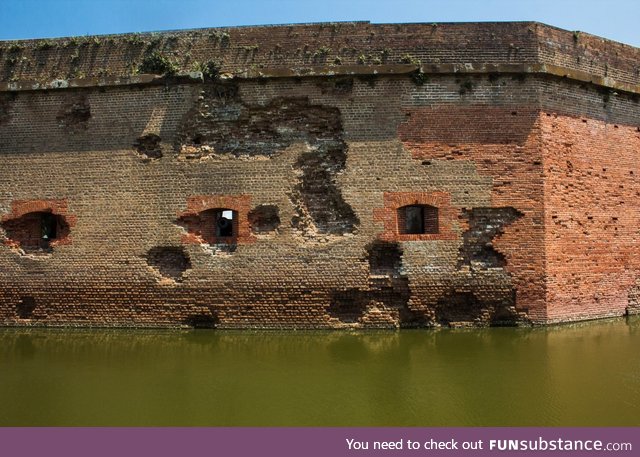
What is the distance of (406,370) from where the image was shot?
20.5 feet

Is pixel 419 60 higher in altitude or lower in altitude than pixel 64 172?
higher

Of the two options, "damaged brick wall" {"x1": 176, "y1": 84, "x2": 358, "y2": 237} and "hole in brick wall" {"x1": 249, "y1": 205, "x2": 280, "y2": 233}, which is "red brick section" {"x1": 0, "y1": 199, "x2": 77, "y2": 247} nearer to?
"damaged brick wall" {"x1": 176, "y1": 84, "x2": 358, "y2": 237}

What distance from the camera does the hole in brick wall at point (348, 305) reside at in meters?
8.99

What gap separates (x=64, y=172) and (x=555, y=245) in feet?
30.6

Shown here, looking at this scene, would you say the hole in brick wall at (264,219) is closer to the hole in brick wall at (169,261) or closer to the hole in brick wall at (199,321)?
the hole in brick wall at (169,261)

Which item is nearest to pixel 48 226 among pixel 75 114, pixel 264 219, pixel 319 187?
pixel 75 114

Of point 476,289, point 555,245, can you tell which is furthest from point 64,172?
point 555,245

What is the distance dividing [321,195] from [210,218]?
2.14m

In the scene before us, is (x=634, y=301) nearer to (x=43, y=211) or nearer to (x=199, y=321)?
(x=199, y=321)

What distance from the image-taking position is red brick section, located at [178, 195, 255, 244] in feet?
30.2

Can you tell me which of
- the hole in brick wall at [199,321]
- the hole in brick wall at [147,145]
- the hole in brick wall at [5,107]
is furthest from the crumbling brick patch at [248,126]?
the hole in brick wall at [5,107]

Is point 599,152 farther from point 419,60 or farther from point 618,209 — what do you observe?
point 419,60

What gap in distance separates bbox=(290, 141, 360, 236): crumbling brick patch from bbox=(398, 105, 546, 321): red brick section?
136 cm

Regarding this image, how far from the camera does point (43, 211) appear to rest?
9.60 m
